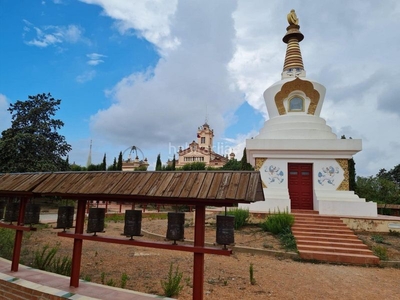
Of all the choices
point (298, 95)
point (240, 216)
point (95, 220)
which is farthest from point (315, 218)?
point (95, 220)

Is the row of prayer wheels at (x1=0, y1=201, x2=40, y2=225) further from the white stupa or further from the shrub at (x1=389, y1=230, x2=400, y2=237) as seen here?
the shrub at (x1=389, y1=230, x2=400, y2=237)

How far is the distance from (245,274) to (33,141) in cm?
2070

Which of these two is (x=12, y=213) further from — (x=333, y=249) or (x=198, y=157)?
(x=198, y=157)

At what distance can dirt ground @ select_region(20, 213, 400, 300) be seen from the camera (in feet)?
19.0

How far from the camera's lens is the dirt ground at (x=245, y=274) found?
578 cm

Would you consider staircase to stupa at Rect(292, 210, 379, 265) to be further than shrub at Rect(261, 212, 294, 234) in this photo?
No

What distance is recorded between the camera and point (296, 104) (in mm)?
15750

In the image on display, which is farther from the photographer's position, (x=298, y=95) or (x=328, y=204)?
(x=298, y=95)

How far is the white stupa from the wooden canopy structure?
9212 mm

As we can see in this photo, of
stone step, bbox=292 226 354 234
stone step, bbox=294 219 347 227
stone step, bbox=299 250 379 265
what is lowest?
stone step, bbox=299 250 379 265

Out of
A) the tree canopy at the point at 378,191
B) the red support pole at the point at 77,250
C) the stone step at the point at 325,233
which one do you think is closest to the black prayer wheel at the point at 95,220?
the red support pole at the point at 77,250

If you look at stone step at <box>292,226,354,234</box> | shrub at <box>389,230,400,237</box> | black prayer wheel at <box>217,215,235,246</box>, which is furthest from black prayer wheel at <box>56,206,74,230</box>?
shrub at <box>389,230,400,237</box>

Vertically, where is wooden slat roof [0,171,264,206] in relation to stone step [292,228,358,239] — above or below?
above

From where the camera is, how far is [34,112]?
23141mm
